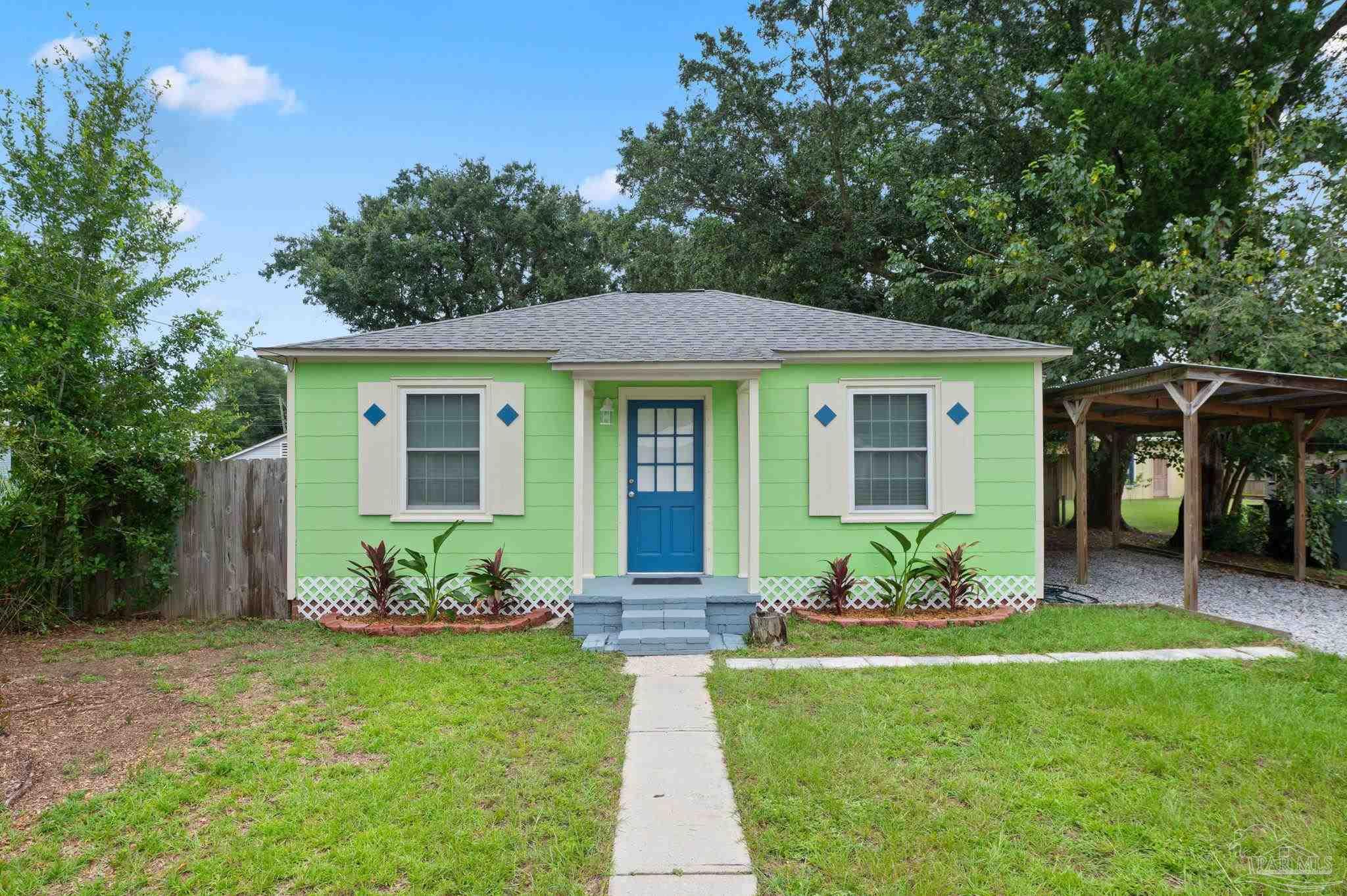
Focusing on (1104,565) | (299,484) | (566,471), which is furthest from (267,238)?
(1104,565)

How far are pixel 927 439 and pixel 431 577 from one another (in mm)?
5346

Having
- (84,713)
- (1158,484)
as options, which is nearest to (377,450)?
(84,713)

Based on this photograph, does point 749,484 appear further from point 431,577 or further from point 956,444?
point 431,577

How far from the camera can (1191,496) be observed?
6.65m

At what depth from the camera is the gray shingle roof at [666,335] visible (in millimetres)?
6730

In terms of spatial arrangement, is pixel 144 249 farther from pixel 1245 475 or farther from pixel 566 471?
pixel 1245 475

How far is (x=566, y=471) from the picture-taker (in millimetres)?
6906

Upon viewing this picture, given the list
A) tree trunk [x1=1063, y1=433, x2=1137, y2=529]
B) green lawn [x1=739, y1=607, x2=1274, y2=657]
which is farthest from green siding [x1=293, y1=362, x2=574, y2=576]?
tree trunk [x1=1063, y1=433, x2=1137, y2=529]

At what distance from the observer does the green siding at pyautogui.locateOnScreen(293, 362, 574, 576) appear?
22.4ft

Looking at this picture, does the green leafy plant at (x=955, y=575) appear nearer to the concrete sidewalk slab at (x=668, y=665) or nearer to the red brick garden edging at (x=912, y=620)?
the red brick garden edging at (x=912, y=620)

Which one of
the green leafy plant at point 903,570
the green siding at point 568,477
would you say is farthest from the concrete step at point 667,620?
the green leafy plant at point 903,570

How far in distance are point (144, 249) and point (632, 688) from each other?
6.85 m

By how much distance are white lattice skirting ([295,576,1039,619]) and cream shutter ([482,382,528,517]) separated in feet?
2.73

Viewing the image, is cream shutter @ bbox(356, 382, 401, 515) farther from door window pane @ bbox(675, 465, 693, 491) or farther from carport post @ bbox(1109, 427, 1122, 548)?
carport post @ bbox(1109, 427, 1122, 548)
